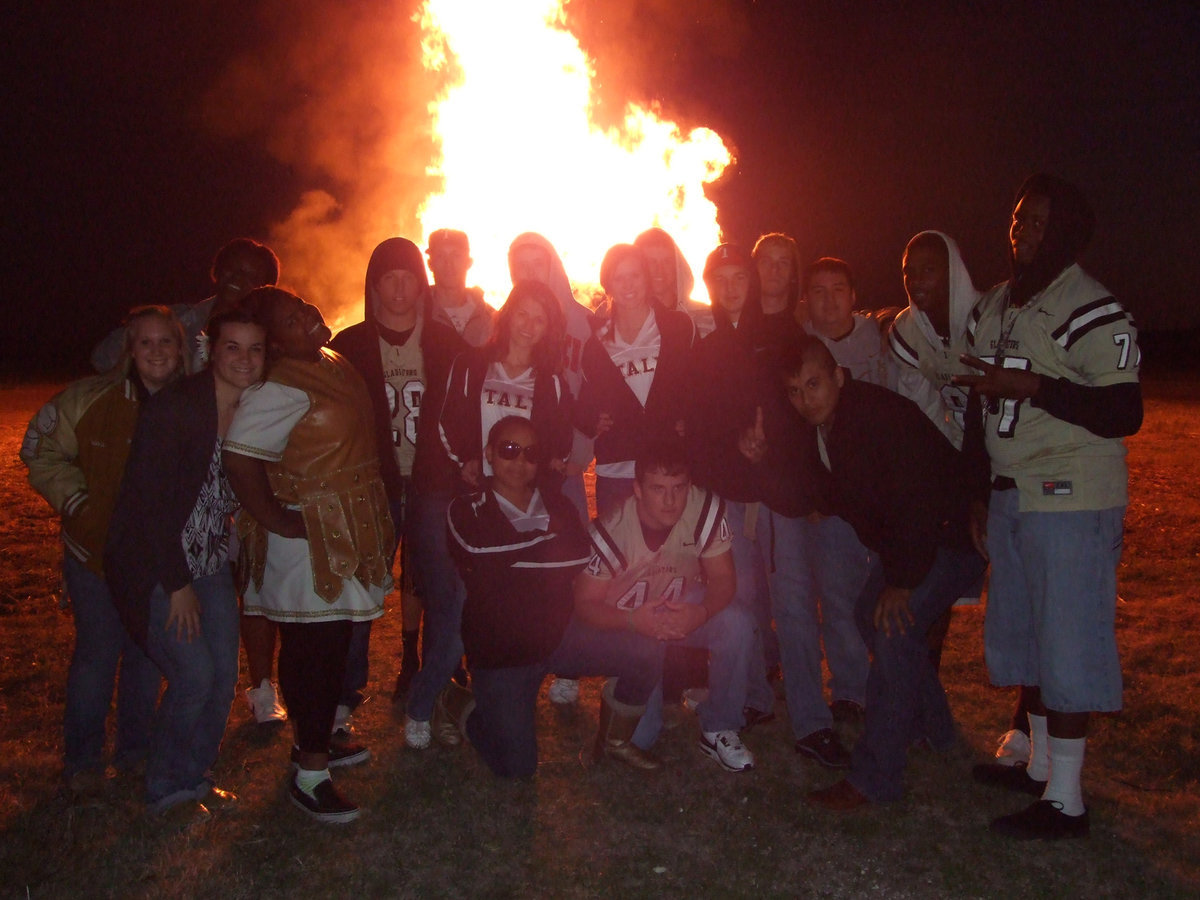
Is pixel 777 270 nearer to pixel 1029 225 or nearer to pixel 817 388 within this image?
pixel 817 388

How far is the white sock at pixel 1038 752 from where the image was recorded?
3988 millimetres

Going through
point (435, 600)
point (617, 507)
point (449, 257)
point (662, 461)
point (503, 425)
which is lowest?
point (435, 600)

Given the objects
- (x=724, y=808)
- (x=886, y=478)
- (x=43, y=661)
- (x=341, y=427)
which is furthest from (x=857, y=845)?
(x=43, y=661)

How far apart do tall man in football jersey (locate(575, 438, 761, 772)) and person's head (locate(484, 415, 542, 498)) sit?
0.47 metres

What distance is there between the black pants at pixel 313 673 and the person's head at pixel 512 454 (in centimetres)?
95

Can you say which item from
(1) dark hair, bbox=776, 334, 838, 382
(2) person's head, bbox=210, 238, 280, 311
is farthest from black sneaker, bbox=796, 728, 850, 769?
(2) person's head, bbox=210, 238, 280, 311

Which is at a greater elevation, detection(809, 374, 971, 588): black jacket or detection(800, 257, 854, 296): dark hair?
detection(800, 257, 854, 296): dark hair

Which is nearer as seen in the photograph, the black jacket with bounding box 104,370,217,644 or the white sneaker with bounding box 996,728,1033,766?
the black jacket with bounding box 104,370,217,644

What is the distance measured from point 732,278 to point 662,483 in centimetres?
152

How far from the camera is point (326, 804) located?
3.77 meters

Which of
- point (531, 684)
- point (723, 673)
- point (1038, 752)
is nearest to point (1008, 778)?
point (1038, 752)

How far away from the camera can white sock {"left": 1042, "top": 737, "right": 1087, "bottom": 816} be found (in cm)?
361

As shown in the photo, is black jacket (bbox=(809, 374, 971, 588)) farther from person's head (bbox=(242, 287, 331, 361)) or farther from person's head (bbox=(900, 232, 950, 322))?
person's head (bbox=(242, 287, 331, 361))

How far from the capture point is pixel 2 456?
39.3 ft
